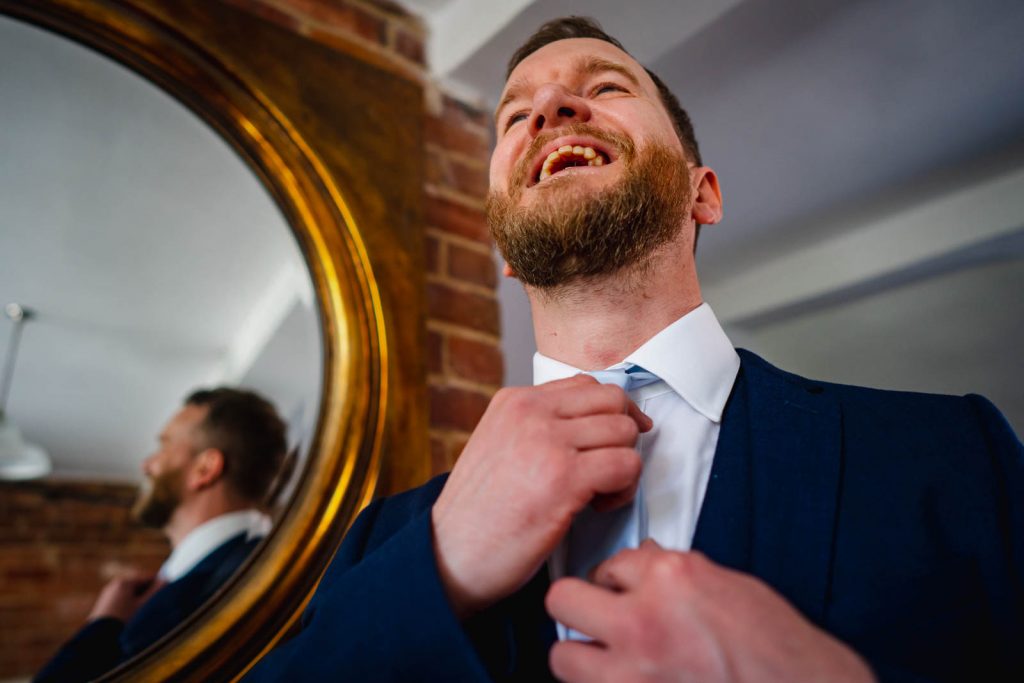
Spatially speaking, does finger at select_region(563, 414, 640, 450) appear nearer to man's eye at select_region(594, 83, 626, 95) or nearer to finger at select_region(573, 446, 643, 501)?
finger at select_region(573, 446, 643, 501)

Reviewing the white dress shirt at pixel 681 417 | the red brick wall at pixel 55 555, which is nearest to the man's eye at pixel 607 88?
the white dress shirt at pixel 681 417

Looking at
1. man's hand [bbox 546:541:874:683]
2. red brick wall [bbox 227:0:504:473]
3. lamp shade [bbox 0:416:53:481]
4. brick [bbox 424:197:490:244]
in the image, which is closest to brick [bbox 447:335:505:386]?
red brick wall [bbox 227:0:504:473]

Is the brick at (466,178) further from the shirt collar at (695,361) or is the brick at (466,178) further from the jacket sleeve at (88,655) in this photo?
the jacket sleeve at (88,655)

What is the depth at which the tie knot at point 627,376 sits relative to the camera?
2.66 feet

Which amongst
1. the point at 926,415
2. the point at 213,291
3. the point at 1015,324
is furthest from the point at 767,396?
the point at 1015,324

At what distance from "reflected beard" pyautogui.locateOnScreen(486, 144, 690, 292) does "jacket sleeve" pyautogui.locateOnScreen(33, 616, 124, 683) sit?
75 cm

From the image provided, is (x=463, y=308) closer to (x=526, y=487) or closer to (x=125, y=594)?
(x=125, y=594)

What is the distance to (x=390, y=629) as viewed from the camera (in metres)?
0.59

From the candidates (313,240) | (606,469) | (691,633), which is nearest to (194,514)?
(313,240)

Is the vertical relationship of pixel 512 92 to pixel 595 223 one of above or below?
above

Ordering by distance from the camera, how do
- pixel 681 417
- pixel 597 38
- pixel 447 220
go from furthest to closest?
pixel 447 220 → pixel 597 38 → pixel 681 417

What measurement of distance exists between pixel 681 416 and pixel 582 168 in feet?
1.14

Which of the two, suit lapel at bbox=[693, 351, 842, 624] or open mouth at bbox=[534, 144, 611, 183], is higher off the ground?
open mouth at bbox=[534, 144, 611, 183]

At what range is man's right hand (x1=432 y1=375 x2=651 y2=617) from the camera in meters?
0.60
